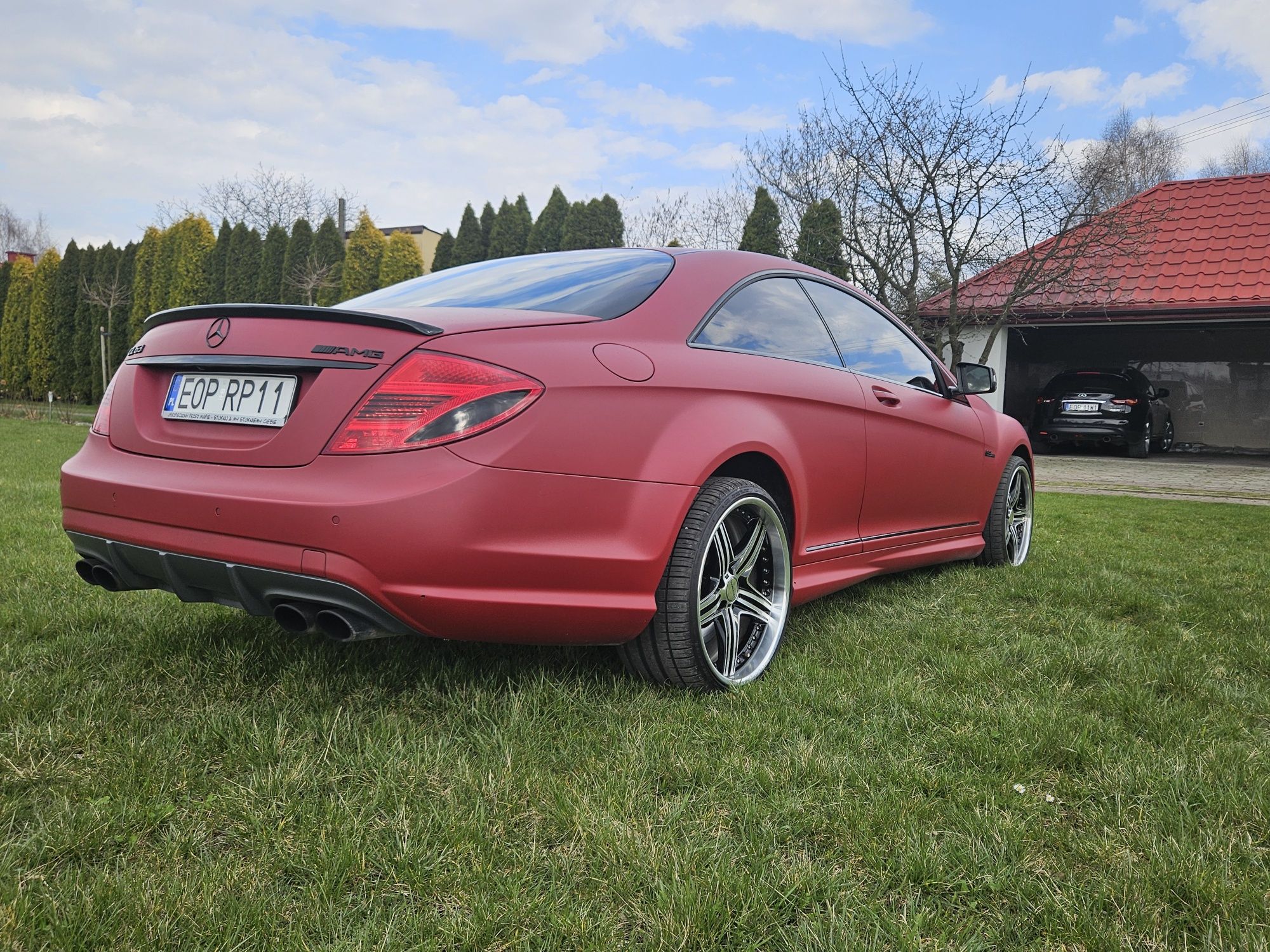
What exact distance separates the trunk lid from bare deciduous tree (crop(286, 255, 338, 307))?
2129 centimetres

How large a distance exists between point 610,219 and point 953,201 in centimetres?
1097

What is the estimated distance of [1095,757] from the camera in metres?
2.21

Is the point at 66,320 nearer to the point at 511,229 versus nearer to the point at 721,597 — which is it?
the point at 511,229

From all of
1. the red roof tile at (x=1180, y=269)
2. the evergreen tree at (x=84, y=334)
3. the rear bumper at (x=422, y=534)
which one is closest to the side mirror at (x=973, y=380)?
the rear bumper at (x=422, y=534)

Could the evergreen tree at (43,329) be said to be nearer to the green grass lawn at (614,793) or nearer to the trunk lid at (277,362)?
the green grass lawn at (614,793)

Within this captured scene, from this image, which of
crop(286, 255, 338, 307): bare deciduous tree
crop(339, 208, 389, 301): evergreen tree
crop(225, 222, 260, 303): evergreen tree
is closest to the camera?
crop(286, 255, 338, 307): bare deciduous tree

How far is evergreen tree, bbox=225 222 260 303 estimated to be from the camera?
24766 mm

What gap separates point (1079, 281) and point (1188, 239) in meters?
3.36

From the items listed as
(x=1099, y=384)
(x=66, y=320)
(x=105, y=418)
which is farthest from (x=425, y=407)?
(x=66, y=320)

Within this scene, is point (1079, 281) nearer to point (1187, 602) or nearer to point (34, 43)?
point (1187, 602)

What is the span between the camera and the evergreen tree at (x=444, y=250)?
24030 millimetres

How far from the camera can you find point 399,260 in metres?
23.3

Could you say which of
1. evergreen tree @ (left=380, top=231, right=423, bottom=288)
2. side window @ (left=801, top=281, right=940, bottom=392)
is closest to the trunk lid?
side window @ (left=801, top=281, right=940, bottom=392)

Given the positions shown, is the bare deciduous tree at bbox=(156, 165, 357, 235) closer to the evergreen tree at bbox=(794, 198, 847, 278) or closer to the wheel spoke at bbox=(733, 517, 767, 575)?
the evergreen tree at bbox=(794, 198, 847, 278)
